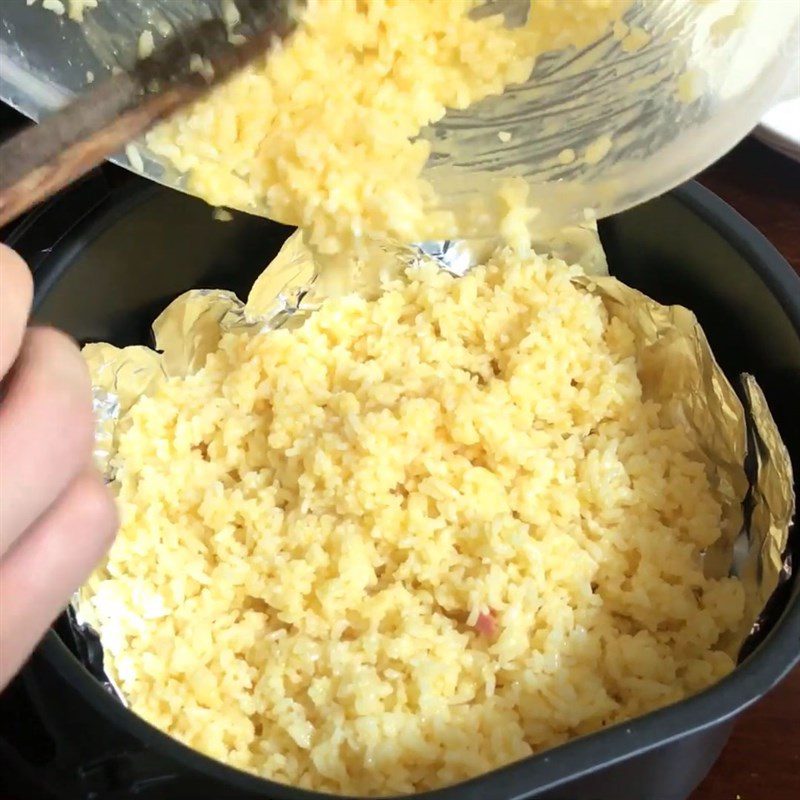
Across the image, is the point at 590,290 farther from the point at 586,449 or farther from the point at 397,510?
the point at 397,510

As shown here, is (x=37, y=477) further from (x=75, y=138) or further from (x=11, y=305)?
(x=75, y=138)

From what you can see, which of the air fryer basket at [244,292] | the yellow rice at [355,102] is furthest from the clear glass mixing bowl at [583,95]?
the air fryer basket at [244,292]

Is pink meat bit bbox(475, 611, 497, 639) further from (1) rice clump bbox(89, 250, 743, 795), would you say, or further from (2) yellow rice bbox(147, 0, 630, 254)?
(2) yellow rice bbox(147, 0, 630, 254)

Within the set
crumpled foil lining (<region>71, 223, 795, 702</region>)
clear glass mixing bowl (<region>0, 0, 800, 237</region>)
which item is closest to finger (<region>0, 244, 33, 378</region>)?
clear glass mixing bowl (<region>0, 0, 800, 237</region>)

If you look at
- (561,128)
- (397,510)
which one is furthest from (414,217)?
(397,510)

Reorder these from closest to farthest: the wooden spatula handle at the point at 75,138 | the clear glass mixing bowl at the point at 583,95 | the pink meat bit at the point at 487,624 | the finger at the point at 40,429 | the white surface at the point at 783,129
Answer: the finger at the point at 40,429 → the wooden spatula handle at the point at 75,138 → the clear glass mixing bowl at the point at 583,95 → the pink meat bit at the point at 487,624 → the white surface at the point at 783,129

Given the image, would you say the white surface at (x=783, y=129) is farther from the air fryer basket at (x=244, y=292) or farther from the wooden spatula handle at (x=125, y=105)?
the wooden spatula handle at (x=125, y=105)
